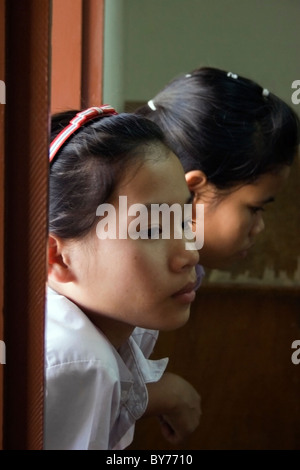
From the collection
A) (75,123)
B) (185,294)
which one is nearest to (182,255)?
(185,294)

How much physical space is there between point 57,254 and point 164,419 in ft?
0.75

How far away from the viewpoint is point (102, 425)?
0.43 m

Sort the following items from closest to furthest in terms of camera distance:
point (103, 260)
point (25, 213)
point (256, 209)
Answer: point (25, 213)
point (103, 260)
point (256, 209)

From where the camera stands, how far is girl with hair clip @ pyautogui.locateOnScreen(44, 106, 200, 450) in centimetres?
43

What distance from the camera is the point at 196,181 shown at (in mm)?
566

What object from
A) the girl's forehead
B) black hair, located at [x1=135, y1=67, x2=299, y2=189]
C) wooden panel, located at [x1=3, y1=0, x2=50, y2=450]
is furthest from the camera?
black hair, located at [x1=135, y1=67, x2=299, y2=189]

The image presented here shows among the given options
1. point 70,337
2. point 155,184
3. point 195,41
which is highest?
point 195,41

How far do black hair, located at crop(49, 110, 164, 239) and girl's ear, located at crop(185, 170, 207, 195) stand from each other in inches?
3.5

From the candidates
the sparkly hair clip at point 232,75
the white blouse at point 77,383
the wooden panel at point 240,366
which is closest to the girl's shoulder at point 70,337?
the white blouse at point 77,383

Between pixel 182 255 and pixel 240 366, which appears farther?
pixel 240 366

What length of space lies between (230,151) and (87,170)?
167 millimetres

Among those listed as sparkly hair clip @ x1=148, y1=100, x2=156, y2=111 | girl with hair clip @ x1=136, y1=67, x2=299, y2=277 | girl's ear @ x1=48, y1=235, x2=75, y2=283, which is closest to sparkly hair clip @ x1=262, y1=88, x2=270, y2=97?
girl with hair clip @ x1=136, y1=67, x2=299, y2=277

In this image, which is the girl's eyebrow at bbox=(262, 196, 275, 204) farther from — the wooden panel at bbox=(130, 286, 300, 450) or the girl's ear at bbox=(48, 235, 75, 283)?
the girl's ear at bbox=(48, 235, 75, 283)

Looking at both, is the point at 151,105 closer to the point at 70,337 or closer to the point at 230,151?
the point at 230,151
